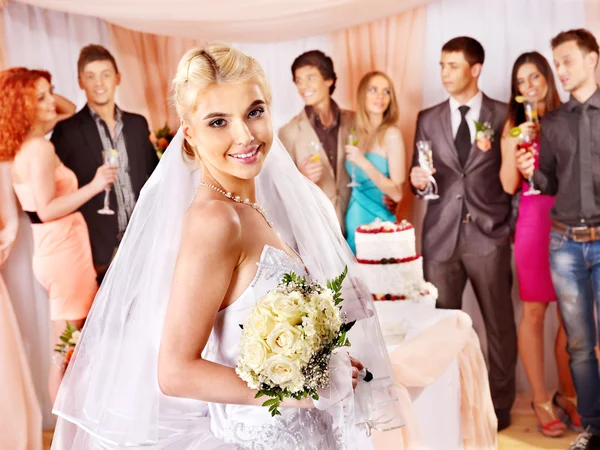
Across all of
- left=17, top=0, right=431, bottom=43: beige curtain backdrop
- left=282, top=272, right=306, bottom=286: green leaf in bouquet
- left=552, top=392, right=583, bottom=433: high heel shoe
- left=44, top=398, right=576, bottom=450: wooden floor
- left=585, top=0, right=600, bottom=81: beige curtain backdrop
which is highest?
left=17, top=0, right=431, bottom=43: beige curtain backdrop

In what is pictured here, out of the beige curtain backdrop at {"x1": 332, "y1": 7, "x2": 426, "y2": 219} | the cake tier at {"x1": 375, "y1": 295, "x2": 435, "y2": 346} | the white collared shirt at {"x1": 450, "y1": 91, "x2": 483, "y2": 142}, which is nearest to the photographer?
the cake tier at {"x1": 375, "y1": 295, "x2": 435, "y2": 346}

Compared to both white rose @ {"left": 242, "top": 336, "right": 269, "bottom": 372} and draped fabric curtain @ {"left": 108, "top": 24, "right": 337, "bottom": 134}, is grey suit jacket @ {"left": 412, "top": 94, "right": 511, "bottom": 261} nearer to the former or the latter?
draped fabric curtain @ {"left": 108, "top": 24, "right": 337, "bottom": 134}

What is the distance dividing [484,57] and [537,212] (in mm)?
1078

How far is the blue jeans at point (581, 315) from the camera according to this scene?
14.4ft

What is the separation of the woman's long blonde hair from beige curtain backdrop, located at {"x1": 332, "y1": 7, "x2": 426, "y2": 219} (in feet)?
0.12

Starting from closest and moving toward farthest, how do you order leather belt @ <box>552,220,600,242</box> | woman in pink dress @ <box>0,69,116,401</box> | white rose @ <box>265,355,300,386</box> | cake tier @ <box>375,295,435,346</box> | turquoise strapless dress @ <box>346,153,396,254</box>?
white rose @ <box>265,355,300,386</box> → cake tier @ <box>375,295,435,346</box> → leather belt @ <box>552,220,600,242</box> → woman in pink dress @ <box>0,69,116,401</box> → turquoise strapless dress @ <box>346,153,396,254</box>

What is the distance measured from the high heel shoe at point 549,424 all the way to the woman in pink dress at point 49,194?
302 cm

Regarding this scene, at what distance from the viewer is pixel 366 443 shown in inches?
104

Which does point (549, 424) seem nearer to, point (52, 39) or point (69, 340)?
point (69, 340)

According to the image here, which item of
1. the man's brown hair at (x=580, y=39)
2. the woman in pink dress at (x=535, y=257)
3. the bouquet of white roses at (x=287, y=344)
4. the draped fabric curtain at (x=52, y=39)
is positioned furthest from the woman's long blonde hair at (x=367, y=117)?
the bouquet of white roses at (x=287, y=344)

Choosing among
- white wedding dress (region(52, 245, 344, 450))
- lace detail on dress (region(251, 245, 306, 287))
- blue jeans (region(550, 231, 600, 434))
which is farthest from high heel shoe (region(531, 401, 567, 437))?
lace detail on dress (region(251, 245, 306, 287))

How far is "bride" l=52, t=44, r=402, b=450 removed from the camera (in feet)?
5.10

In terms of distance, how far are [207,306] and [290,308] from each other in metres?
0.19

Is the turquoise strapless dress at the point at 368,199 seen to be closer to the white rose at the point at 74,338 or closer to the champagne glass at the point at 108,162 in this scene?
the champagne glass at the point at 108,162
